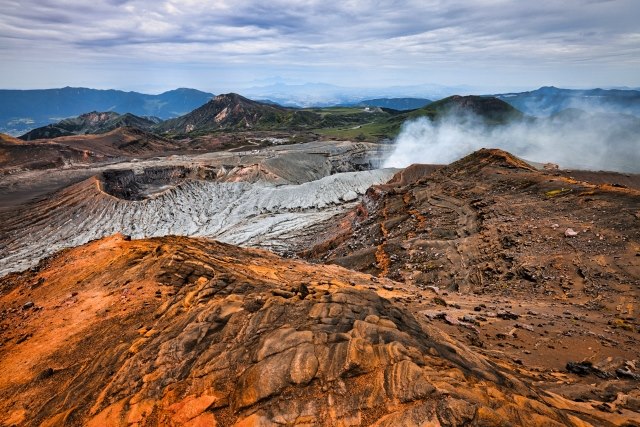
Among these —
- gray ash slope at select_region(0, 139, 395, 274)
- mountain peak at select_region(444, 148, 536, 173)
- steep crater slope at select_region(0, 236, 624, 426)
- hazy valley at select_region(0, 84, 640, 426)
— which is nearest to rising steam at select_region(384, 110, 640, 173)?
gray ash slope at select_region(0, 139, 395, 274)

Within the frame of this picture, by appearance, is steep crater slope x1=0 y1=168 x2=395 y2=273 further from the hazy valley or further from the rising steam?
the rising steam

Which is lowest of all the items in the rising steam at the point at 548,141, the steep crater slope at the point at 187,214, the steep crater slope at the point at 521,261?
the steep crater slope at the point at 187,214

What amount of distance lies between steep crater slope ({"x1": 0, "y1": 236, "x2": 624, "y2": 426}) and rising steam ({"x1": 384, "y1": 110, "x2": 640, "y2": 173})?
248ft

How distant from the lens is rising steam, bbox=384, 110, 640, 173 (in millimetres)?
80438

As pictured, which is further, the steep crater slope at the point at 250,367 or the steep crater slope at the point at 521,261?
the steep crater slope at the point at 521,261

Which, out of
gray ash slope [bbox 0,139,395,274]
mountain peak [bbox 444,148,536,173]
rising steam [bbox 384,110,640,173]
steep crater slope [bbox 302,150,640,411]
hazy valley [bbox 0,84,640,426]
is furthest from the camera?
rising steam [bbox 384,110,640,173]

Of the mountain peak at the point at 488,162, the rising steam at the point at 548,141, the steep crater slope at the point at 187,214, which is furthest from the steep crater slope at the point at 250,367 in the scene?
the rising steam at the point at 548,141

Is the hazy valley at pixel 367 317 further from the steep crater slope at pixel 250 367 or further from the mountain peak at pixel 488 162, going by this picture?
the mountain peak at pixel 488 162

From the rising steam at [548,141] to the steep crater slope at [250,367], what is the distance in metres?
75.7

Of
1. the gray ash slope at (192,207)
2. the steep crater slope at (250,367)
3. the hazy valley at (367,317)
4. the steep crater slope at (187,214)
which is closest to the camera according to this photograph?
the steep crater slope at (250,367)

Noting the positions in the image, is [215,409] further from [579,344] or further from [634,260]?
[634,260]

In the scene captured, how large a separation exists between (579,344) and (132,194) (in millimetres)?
76540

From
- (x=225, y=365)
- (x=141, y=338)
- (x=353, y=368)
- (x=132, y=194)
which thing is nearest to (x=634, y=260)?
(x=353, y=368)

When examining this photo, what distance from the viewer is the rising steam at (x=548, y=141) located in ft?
264
